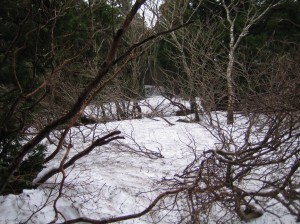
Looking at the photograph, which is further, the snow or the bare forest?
the snow

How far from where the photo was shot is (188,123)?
9.80 metres

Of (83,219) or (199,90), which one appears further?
(199,90)

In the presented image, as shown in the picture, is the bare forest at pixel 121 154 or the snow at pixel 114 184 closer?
the bare forest at pixel 121 154

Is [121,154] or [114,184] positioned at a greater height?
[121,154]

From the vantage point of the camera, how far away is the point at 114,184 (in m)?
5.57

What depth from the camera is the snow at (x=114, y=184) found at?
15.7ft

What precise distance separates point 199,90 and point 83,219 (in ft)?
20.6

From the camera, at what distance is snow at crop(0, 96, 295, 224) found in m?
4.77

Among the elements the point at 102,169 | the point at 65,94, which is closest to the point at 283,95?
the point at 102,169

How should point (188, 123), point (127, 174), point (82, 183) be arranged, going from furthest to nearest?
point (188, 123)
point (127, 174)
point (82, 183)

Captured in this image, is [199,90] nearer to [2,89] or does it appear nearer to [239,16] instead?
[2,89]

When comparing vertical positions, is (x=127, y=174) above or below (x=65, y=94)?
below

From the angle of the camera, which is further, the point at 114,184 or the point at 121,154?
the point at 121,154

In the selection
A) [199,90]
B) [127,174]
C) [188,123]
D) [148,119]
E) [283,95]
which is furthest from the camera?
[148,119]
